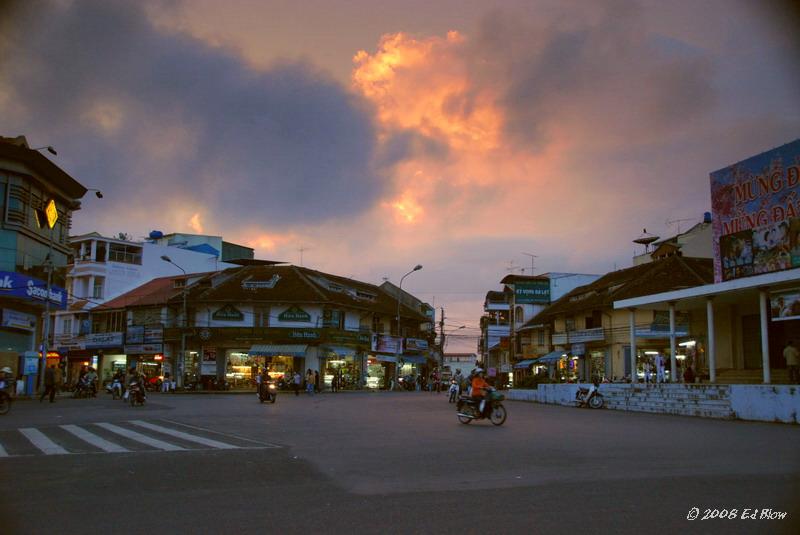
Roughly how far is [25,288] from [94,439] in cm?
2097

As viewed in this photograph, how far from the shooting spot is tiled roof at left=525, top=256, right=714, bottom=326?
131 ft

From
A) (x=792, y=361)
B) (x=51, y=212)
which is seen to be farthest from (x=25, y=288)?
(x=792, y=361)

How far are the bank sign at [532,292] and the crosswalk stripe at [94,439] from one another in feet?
147

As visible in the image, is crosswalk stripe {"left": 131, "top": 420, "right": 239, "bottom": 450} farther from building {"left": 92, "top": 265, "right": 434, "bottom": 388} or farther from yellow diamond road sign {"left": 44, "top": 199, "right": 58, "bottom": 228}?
building {"left": 92, "top": 265, "right": 434, "bottom": 388}

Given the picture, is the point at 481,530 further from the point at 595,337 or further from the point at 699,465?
the point at 595,337

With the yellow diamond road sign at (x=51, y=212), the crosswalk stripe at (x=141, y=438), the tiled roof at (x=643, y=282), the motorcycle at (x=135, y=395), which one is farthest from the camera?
the tiled roof at (x=643, y=282)

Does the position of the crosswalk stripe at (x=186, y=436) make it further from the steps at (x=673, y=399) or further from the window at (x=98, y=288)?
the window at (x=98, y=288)

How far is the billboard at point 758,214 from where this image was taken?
71.0ft

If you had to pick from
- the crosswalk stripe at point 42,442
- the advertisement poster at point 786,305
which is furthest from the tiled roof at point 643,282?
the crosswalk stripe at point 42,442

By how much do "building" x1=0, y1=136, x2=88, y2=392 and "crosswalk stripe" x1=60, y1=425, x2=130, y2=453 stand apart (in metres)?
17.6

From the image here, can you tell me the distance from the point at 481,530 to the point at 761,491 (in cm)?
354

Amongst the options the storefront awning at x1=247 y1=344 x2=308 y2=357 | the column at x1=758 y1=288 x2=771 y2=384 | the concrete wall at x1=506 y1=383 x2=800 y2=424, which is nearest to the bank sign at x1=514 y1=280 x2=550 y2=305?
the storefront awning at x1=247 y1=344 x2=308 y2=357

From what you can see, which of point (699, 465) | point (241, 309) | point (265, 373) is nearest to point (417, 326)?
point (241, 309)

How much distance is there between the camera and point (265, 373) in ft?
101
